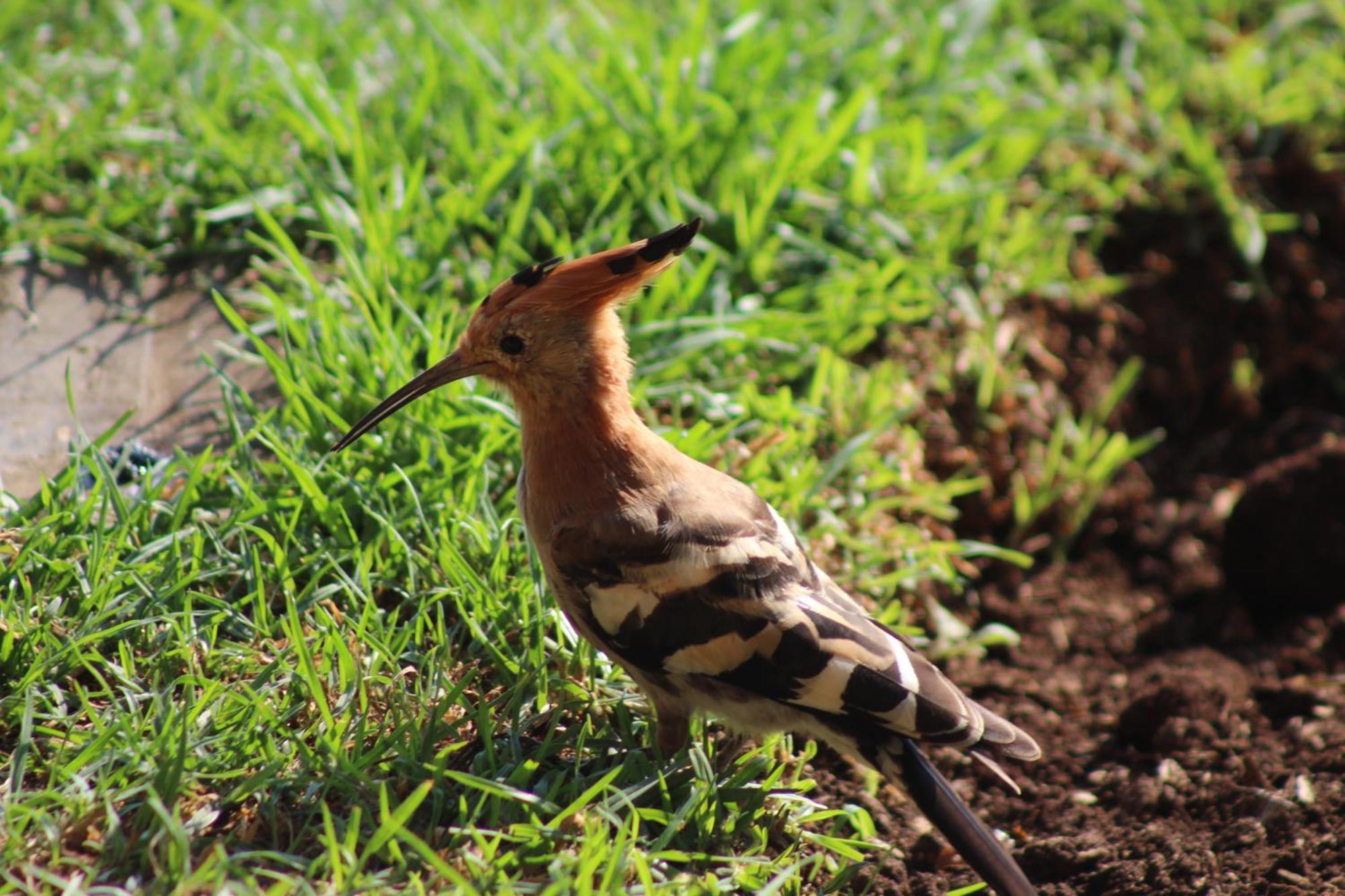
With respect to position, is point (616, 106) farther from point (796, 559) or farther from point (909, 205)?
point (796, 559)

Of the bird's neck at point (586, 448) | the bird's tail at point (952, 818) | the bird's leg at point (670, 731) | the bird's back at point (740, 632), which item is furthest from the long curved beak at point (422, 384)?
the bird's tail at point (952, 818)

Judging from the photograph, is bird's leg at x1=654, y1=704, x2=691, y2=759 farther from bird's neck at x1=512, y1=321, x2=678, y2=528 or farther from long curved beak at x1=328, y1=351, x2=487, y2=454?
long curved beak at x1=328, y1=351, x2=487, y2=454

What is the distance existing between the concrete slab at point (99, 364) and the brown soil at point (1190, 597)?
1779 mm

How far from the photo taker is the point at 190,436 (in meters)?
3.28

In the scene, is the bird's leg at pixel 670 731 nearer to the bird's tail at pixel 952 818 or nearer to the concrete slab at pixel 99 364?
the bird's tail at pixel 952 818

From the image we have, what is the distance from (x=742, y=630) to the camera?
258cm

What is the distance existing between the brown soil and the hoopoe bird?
1.02ft

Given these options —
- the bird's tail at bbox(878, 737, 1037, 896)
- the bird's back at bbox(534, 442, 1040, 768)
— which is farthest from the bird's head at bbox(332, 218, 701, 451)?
the bird's tail at bbox(878, 737, 1037, 896)

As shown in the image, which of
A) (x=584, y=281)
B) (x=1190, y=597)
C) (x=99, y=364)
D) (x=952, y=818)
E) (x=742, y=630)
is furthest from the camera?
(x=1190, y=597)

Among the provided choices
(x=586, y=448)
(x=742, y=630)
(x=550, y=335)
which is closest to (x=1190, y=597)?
(x=742, y=630)

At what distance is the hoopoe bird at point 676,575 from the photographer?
254cm

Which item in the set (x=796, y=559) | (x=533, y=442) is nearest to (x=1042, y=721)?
(x=796, y=559)

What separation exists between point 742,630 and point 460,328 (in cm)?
128

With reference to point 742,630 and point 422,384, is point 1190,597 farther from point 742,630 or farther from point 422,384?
point 422,384
